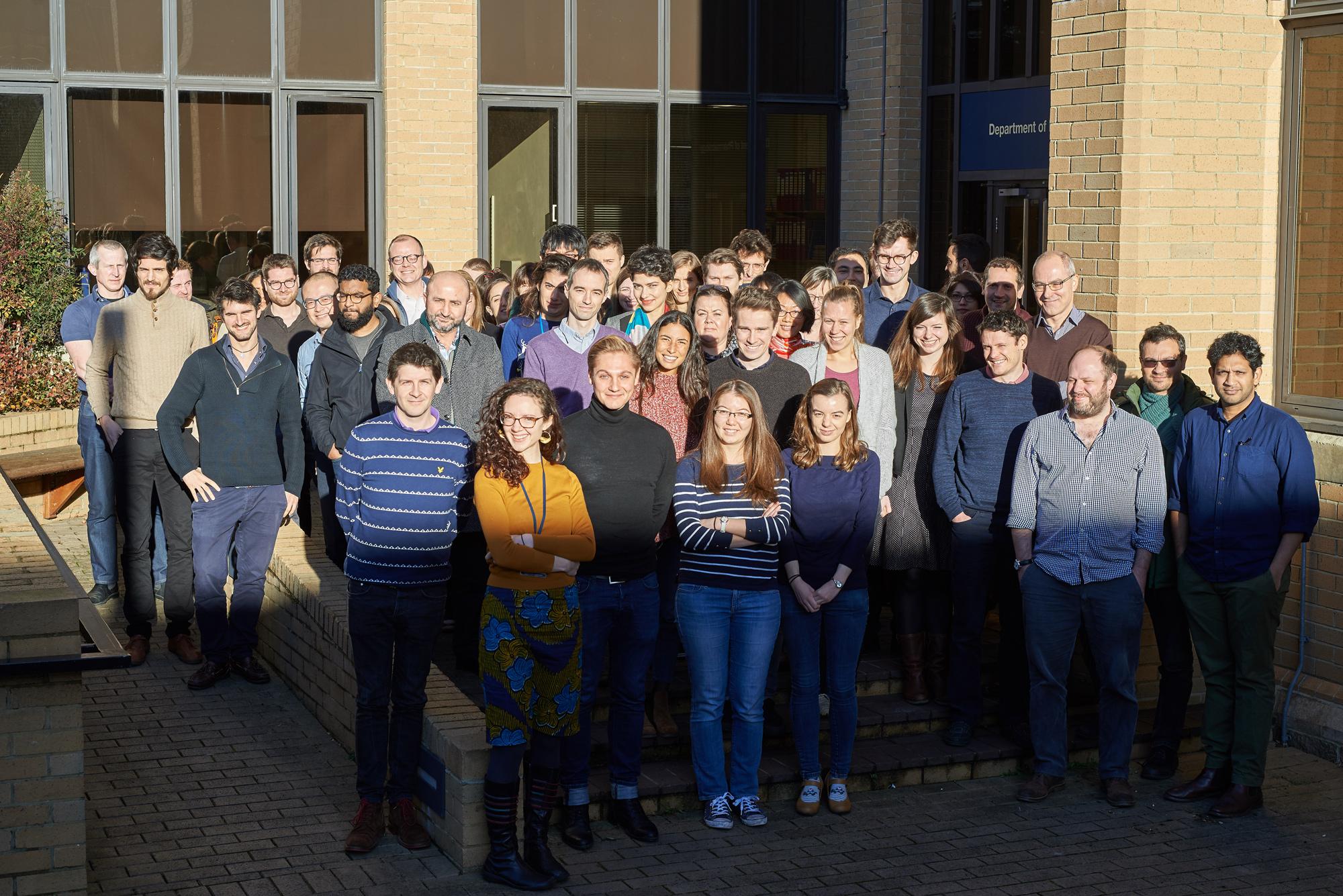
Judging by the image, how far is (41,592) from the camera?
5.92 m

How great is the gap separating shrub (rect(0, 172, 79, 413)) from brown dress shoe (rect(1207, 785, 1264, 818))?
32.6 ft

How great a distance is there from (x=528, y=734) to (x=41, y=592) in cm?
196

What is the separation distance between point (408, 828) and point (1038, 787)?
3.00 meters

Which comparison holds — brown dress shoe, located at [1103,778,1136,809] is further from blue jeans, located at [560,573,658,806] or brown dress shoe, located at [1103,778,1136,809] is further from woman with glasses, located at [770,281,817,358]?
woman with glasses, located at [770,281,817,358]

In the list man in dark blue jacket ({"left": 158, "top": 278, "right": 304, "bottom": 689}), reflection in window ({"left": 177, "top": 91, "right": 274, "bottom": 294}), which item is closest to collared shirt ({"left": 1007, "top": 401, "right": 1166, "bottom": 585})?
man in dark blue jacket ({"left": 158, "top": 278, "right": 304, "bottom": 689})

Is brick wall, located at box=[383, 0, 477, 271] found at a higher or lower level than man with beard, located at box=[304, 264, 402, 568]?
higher

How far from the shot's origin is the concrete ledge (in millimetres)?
6590

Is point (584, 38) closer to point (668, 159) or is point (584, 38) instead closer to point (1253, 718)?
point (668, 159)

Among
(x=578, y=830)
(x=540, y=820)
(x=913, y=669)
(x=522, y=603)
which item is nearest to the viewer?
(x=522, y=603)

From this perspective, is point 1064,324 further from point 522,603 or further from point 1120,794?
point 522,603

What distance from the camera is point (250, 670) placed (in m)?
8.98

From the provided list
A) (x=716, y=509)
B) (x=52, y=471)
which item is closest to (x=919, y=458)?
(x=716, y=509)

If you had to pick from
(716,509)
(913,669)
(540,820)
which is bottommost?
(540,820)

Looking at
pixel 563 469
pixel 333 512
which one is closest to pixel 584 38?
pixel 333 512
